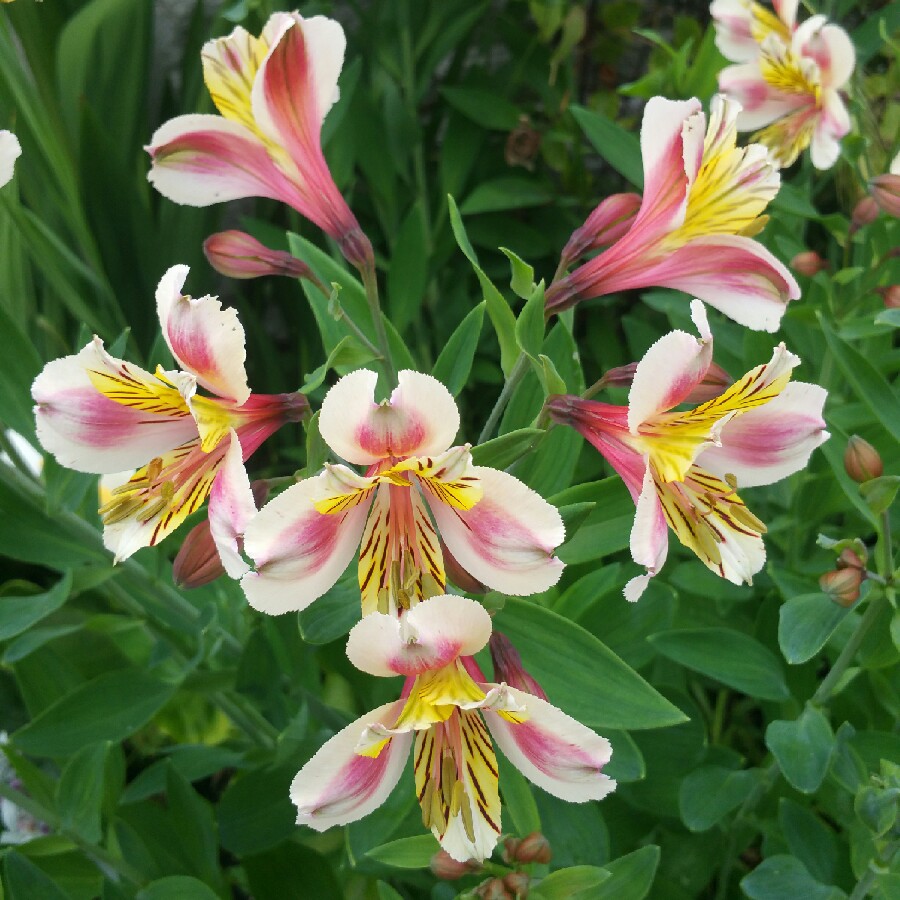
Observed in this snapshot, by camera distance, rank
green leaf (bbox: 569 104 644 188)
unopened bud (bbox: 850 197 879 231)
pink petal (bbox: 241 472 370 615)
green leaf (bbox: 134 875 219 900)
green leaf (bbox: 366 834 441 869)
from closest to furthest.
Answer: pink petal (bbox: 241 472 370 615) < green leaf (bbox: 366 834 441 869) < green leaf (bbox: 134 875 219 900) < unopened bud (bbox: 850 197 879 231) < green leaf (bbox: 569 104 644 188)

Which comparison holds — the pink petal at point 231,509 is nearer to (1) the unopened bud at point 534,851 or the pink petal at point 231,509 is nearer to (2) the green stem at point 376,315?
(2) the green stem at point 376,315

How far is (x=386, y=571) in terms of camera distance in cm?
64

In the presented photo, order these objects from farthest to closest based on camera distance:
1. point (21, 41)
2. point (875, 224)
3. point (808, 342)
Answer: point (21, 41), point (808, 342), point (875, 224)

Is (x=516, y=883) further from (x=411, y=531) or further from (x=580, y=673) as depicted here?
(x=411, y=531)

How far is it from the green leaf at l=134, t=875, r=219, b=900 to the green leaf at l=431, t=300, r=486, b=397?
1.65 feet

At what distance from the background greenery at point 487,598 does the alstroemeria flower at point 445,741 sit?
0.12m

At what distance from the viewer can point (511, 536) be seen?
0.58m

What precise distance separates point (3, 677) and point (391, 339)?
89 cm

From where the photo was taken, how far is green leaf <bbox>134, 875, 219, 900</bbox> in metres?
0.89

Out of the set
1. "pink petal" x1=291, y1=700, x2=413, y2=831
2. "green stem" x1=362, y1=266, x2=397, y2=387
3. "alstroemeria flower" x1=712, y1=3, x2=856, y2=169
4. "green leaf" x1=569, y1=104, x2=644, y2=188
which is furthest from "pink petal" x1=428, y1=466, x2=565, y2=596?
"green leaf" x1=569, y1=104, x2=644, y2=188

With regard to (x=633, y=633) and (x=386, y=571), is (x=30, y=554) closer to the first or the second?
(x=386, y=571)

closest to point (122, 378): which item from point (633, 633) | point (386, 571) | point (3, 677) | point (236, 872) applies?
point (386, 571)

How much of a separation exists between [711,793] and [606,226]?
59cm

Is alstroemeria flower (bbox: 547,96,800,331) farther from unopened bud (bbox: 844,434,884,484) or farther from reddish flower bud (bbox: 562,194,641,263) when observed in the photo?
unopened bud (bbox: 844,434,884,484)
